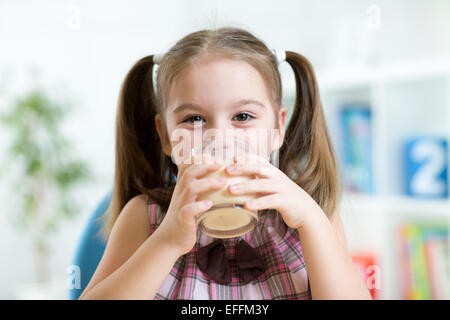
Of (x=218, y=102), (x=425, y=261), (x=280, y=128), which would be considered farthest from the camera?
(x=425, y=261)

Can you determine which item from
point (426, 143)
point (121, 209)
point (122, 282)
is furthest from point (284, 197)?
point (426, 143)

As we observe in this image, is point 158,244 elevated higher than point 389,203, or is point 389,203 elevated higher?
point 389,203

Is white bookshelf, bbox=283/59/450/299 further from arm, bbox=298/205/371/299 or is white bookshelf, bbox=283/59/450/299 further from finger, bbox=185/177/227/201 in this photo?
finger, bbox=185/177/227/201

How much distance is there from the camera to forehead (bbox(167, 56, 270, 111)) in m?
0.55

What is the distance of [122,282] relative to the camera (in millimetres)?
495

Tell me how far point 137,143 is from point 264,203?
294 millimetres

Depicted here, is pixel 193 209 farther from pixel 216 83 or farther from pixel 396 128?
pixel 396 128

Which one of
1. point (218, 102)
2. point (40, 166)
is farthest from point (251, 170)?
point (40, 166)

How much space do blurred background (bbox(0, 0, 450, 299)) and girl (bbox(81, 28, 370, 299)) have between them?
0.64 metres

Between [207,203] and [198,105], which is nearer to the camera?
[207,203]

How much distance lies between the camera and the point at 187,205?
1.49 feet

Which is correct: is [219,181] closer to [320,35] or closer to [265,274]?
[265,274]

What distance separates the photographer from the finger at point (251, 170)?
17.7 inches

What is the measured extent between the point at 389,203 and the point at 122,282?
143cm
